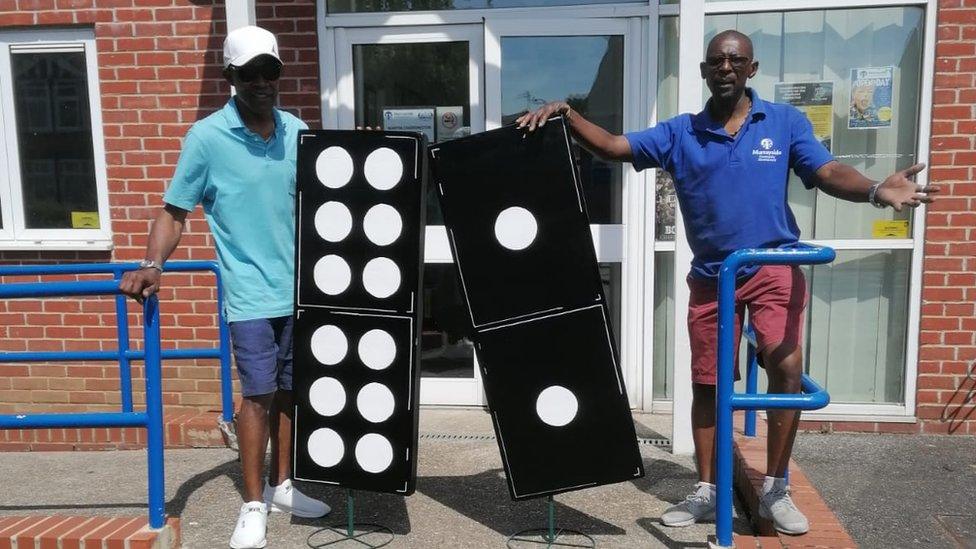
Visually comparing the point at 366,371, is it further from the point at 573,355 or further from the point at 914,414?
the point at 914,414

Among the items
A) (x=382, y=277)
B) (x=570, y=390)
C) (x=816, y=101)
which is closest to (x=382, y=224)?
(x=382, y=277)

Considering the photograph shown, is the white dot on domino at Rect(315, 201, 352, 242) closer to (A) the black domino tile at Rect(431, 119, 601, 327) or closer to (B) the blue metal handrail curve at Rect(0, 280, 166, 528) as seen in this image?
(A) the black domino tile at Rect(431, 119, 601, 327)

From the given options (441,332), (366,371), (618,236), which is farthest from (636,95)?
(366,371)

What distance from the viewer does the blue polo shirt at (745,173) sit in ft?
8.70

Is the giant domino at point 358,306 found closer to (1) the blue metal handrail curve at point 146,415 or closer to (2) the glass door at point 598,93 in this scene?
(1) the blue metal handrail curve at point 146,415

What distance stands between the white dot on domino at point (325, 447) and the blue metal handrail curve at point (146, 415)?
1.77ft

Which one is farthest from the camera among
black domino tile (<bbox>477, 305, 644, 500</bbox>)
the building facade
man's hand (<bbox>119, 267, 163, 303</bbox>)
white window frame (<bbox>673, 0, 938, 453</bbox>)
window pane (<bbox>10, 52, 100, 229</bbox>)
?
window pane (<bbox>10, 52, 100, 229</bbox>)

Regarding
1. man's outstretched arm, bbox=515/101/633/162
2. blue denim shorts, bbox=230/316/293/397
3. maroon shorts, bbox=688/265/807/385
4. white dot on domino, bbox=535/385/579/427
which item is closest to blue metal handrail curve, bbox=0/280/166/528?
blue denim shorts, bbox=230/316/293/397

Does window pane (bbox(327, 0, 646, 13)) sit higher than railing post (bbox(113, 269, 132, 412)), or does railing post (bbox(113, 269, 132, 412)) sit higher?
window pane (bbox(327, 0, 646, 13))

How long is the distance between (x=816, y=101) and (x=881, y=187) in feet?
7.32

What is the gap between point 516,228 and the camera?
2703 mm

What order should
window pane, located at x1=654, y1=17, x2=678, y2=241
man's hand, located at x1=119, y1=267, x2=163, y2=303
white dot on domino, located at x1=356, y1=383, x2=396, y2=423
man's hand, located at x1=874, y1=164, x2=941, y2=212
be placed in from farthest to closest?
window pane, located at x1=654, y1=17, x2=678, y2=241, white dot on domino, located at x1=356, y1=383, x2=396, y2=423, man's hand, located at x1=119, y1=267, x2=163, y2=303, man's hand, located at x1=874, y1=164, x2=941, y2=212

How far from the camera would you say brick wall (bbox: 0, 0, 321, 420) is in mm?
4469

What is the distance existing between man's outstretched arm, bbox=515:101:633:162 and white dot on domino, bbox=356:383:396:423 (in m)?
1.12
